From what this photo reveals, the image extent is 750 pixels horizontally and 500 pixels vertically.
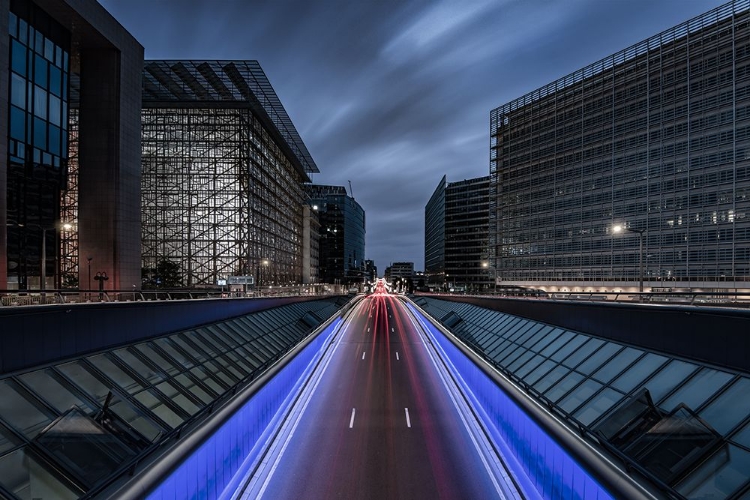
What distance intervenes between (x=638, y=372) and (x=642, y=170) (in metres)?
70.1

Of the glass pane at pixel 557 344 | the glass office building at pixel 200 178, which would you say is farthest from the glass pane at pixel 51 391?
the glass office building at pixel 200 178

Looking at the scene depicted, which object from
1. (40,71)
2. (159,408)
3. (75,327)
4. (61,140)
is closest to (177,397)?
(159,408)

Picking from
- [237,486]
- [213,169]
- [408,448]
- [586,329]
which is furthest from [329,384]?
[213,169]

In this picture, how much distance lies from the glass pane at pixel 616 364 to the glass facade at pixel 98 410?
13.5 m

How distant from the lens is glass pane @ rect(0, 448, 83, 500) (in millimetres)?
6539

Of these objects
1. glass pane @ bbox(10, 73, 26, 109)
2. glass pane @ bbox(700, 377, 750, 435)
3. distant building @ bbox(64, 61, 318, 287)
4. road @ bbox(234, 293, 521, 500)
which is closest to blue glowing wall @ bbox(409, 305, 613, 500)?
road @ bbox(234, 293, 521, 500)

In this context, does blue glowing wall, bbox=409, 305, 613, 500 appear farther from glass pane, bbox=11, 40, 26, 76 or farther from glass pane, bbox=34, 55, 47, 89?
glass pane, bbox=34, 55, 47, 89

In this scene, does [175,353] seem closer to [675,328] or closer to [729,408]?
[729,408]

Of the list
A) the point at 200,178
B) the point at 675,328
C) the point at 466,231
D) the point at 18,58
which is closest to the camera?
the point at 675,328

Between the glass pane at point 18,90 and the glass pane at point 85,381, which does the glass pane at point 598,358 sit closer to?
the glass pane at point 85,381

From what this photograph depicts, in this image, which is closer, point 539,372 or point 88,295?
point 539,372

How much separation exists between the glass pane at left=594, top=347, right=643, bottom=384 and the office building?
111 ft

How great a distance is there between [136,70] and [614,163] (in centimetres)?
8166

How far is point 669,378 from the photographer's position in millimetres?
10992
